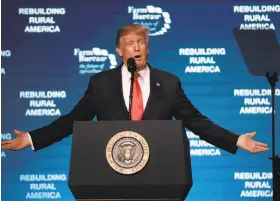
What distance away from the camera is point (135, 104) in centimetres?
345

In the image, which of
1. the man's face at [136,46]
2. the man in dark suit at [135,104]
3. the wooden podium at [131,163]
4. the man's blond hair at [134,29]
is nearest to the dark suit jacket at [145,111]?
the man in dark suit at [135,104]

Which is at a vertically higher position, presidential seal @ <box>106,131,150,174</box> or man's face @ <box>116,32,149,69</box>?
man's face @ <box>116,32,149,69</box>

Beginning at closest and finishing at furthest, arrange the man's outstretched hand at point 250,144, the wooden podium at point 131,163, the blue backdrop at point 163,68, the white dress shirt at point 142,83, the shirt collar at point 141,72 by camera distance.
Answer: the wooden podium at point 131,163
the man's outstretched hand at point 250,144
the white dress shirt at point 142,83
the shirt collar at point 141,72
the blue backdrop at point 163,68

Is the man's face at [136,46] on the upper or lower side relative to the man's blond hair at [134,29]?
lower

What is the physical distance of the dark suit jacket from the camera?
3365 millimetres

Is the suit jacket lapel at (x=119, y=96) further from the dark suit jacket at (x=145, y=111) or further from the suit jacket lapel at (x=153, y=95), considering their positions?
the suit jacket lapel at (x=153, y=95)

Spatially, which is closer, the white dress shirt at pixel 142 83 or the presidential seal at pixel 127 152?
the presidential seal at pixel 127 152

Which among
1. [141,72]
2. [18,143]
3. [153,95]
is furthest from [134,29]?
[18,143]

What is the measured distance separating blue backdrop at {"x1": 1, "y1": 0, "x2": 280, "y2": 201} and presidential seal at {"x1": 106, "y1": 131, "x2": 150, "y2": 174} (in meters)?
2.65

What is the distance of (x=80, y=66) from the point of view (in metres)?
5.36

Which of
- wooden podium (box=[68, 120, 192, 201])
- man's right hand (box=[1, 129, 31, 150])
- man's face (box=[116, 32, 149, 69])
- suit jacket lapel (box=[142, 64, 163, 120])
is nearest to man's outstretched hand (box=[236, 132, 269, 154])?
suit jacket lapel (box=[142, 64, 163, 120])

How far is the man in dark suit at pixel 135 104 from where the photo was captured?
336cm

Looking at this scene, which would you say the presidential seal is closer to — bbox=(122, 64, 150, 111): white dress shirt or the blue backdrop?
bbox=(122, 64, 150, 111): white dress shirt

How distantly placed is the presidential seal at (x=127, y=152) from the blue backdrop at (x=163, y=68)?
104 inches
